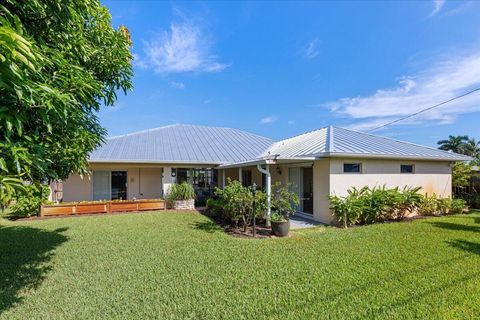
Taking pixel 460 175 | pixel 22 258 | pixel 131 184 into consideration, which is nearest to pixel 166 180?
pixel 131 184

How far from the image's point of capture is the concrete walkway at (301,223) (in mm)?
10297

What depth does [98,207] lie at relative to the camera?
14.0 meters

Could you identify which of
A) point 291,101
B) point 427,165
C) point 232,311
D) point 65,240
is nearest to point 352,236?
point 232,311

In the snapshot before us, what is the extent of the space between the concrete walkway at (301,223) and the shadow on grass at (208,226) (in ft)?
10.0

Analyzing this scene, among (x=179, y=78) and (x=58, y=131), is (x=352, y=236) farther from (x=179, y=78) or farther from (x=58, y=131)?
(x=179, y=78)

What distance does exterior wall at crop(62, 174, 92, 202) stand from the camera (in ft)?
52.7

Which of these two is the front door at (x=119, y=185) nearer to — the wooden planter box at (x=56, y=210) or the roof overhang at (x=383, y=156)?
the wooden planter box at (x=56, y=210)

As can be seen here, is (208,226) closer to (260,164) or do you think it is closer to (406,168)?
(260,164)

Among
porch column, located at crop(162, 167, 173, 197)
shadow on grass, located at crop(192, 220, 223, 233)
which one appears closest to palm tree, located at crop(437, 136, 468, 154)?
porch column, located at crop(162, 167, 173, 197)

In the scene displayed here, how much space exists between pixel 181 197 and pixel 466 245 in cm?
1308

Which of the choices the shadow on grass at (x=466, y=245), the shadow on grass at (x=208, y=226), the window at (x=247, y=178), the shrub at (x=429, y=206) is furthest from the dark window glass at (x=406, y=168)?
the shadow on grass at (x=208, y=226)

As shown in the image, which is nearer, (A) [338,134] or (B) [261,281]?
(B) [261,281]

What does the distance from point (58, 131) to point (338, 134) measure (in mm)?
13073

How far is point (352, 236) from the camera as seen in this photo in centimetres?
840
